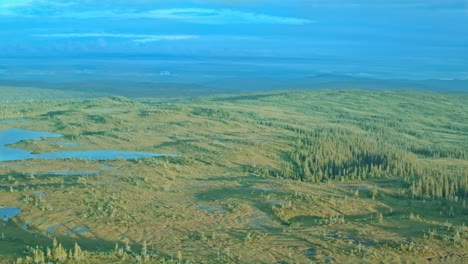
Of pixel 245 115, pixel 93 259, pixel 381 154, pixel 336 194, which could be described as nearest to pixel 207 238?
pixel 93 259

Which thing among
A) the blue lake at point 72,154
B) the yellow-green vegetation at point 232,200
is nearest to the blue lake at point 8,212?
the yellow-green vegetation at point 232,200

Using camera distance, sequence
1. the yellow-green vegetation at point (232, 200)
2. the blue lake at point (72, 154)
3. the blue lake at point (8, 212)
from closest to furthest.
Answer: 1. the yellow-green vegetation at point (232, 200)
2. the blue lake at point (8, 212)
3. the blue lake at point (72, 154)

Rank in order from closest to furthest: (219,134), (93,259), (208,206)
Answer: (93,259)
(208,206)
(219,134)

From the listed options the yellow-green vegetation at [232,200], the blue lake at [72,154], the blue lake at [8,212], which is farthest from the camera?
the blue lake at [72,154]

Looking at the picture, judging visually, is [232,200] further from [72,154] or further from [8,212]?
[72,154]

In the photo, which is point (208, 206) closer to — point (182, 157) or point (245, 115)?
point (182, 157)

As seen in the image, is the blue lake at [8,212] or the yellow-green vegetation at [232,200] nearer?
the yellow-green vegetation at [232,200]

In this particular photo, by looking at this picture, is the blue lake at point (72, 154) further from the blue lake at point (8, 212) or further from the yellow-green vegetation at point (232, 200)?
the blue lake at point (8, 212)

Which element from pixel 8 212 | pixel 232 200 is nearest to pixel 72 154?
pixel 8 212
